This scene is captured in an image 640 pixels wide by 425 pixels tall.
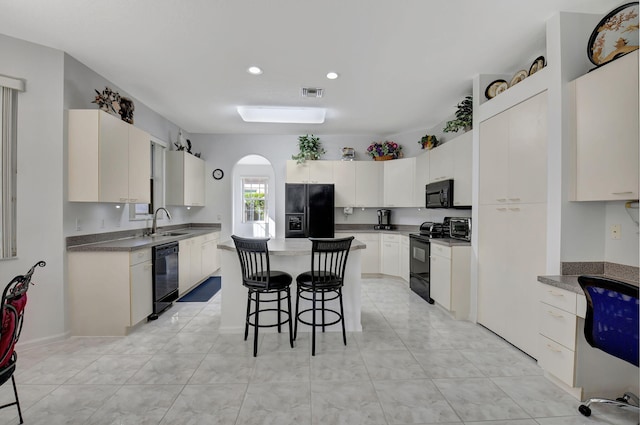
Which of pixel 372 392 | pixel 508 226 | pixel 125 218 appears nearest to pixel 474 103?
pixel 508 226

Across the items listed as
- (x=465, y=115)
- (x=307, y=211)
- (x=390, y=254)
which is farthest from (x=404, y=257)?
(x=465, y=115)

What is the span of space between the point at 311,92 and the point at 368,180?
7.54 feet

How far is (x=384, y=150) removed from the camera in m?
5.41

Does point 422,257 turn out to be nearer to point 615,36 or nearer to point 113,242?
point 615,36

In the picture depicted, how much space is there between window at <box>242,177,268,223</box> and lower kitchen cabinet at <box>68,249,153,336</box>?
16.6ft

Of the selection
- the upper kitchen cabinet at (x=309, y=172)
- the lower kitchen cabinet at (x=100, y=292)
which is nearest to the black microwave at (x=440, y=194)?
the upper kitchen cabinet at (x=309, y=172)

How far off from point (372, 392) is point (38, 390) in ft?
7.59

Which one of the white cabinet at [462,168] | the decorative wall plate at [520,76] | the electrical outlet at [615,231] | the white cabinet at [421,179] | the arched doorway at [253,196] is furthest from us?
the arched doorway at [253,196]

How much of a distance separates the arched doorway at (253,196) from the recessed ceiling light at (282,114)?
3.33 meters

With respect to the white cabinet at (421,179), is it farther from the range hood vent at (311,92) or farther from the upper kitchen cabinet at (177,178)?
the upper kitchen cabinet at (177,178)

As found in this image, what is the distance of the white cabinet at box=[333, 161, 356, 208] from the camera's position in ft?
17.5

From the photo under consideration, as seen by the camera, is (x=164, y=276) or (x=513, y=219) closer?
(x=513, y=219)

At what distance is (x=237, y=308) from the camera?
9.50 ft

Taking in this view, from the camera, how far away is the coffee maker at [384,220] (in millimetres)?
5480
